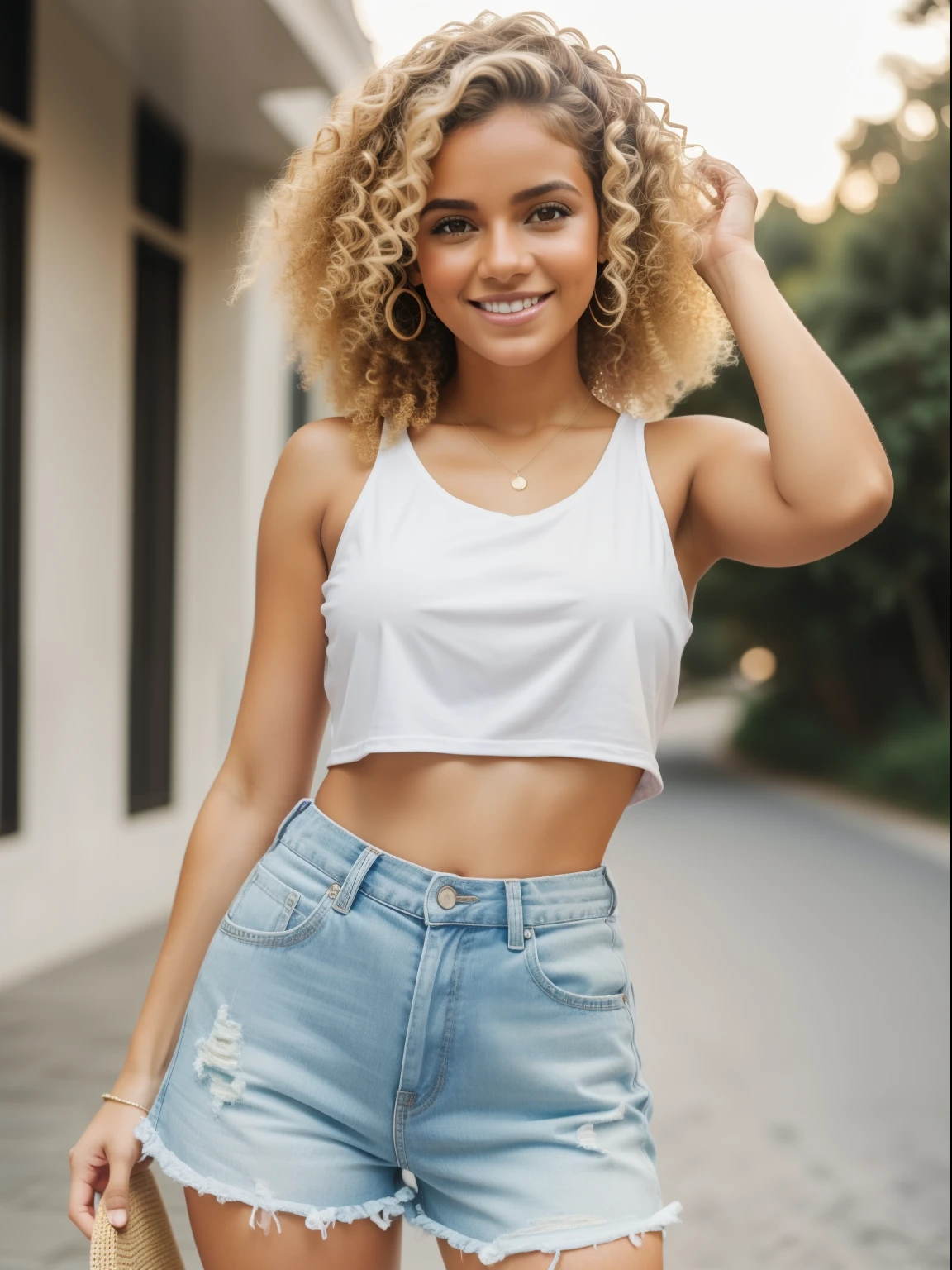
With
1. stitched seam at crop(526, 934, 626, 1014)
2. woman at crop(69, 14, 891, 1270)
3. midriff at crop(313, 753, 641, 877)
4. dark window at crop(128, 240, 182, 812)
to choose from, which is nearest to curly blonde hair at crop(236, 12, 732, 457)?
woman at crop(69, 14, 891, 1270)

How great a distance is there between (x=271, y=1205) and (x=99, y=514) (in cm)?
585

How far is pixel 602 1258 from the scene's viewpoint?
1395mm

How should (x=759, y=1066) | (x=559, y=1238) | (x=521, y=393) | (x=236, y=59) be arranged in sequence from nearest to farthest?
(x=559, y=1238) → (x=521, y=393) → (x=759, y=1066) → (x=236, y=59)

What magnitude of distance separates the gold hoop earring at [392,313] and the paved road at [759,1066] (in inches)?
101

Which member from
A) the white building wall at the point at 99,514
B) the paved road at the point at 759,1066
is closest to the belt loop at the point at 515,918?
the paved road at the point at 759,1066

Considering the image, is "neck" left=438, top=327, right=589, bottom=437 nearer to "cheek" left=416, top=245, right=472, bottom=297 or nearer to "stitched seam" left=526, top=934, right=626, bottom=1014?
"cheek" left=416, top=245, right=472, bottom=297

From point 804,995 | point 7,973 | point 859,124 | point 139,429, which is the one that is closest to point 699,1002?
point 804,995

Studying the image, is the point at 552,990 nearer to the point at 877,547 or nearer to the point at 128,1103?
the point at 128,1103

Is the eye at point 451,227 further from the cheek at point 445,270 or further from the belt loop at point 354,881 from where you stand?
the belt loop at point 354,881

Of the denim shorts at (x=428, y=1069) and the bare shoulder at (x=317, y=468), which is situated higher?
the bare shoulder at (x=317, y=468)

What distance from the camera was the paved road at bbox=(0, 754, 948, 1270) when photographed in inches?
141

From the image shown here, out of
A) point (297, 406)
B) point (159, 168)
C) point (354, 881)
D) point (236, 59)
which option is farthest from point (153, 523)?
point (354, 881)

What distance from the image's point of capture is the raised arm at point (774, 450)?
1503 mm

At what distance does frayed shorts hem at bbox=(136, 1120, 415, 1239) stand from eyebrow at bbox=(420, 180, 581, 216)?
1139 millimetres
